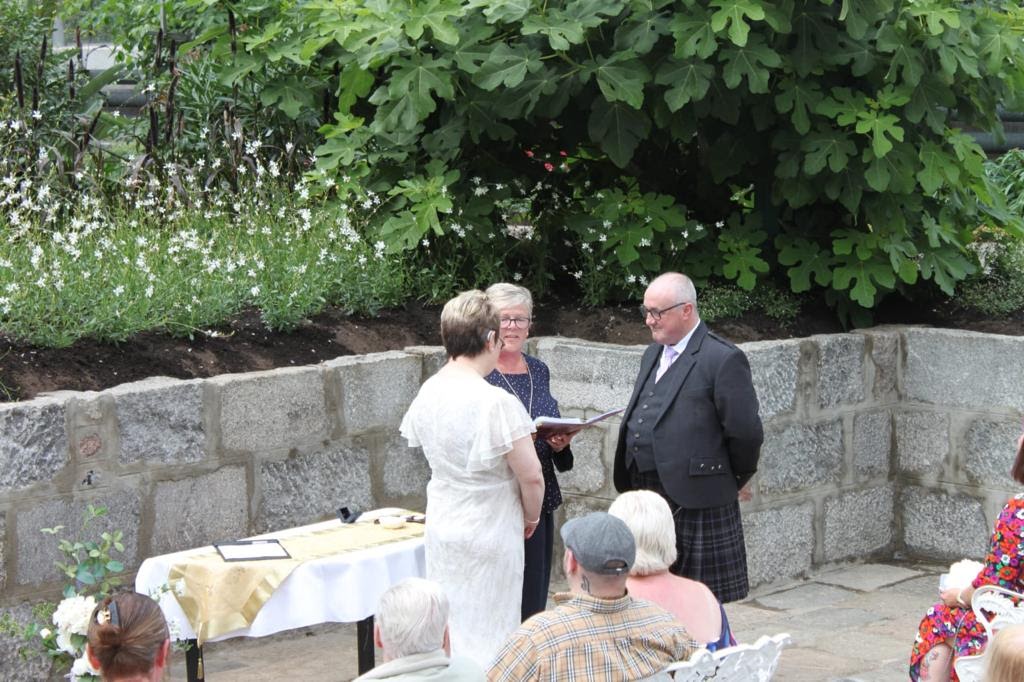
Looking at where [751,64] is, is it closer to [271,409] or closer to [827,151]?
[827,151]

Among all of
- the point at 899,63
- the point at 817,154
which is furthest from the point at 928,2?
the point at 817,154

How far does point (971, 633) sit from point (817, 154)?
3.28 metres

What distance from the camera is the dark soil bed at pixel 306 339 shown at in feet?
20.1

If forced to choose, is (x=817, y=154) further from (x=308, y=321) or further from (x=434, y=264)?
(x=308, y=321)

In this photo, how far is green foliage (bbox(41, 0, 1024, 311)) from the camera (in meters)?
7.41

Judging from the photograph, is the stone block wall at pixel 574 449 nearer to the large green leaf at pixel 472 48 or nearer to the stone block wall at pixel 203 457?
the stone block wall at pixel 203 457

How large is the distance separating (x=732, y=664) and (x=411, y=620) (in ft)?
3.03

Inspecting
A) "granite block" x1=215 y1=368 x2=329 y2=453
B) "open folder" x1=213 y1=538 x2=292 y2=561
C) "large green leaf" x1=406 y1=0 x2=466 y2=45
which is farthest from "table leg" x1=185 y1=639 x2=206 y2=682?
"large green leaf" x1=406 y1=0 x2=466 y2=45

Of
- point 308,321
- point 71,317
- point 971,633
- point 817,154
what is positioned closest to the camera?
point 971,633

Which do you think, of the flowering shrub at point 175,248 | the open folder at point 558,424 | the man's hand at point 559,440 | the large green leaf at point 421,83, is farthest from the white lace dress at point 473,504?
the large green leaf at point 421,83

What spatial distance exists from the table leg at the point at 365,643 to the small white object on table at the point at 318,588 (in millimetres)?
129

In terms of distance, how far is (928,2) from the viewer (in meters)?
7.42

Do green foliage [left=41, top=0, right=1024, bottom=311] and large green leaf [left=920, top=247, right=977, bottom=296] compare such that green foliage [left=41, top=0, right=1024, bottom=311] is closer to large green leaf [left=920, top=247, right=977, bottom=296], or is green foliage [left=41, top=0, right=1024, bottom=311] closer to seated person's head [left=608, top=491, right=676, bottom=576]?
large green leaf [left=920, top=247, right=977, bottom=296]

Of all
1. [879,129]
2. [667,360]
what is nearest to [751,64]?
[879,129]
